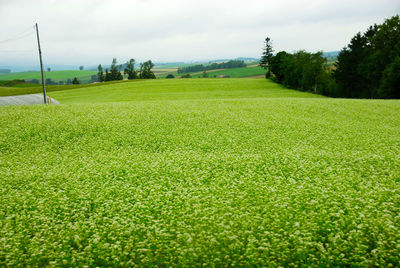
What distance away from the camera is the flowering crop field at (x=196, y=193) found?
8.57m

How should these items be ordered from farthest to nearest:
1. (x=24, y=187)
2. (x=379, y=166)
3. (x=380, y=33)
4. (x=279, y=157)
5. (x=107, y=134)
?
1. (x=380, y=33)
2. (x=107, y=134)
3. (x=279, y=157)
4. (x=379, y=166)
5. (x=24, y=187)

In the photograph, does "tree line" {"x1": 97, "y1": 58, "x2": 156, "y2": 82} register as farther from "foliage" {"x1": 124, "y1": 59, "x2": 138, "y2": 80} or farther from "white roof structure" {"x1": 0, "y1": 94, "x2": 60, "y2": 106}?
"white roof structure" {"x1": 0, "y1": 94, "x2": 60, "y2": 106}

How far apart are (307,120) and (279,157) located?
1177 centimetres

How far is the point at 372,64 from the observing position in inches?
2498

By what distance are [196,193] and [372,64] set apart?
226 feet

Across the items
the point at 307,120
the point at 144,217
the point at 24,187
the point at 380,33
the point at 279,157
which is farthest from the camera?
the point at 380,33

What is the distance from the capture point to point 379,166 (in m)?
15.5

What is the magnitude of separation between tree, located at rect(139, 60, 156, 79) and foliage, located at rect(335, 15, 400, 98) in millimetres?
93234

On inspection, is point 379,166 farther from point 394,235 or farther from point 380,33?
point 380,33

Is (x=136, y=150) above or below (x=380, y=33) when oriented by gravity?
below

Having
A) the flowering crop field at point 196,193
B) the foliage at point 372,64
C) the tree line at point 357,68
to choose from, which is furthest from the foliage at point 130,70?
the flowering crop field at point 196,193

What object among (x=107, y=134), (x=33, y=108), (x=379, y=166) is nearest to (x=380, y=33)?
(x=379, y=166)

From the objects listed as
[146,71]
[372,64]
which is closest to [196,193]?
[372,64]

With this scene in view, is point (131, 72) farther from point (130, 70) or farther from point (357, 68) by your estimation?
point (357, 68)
